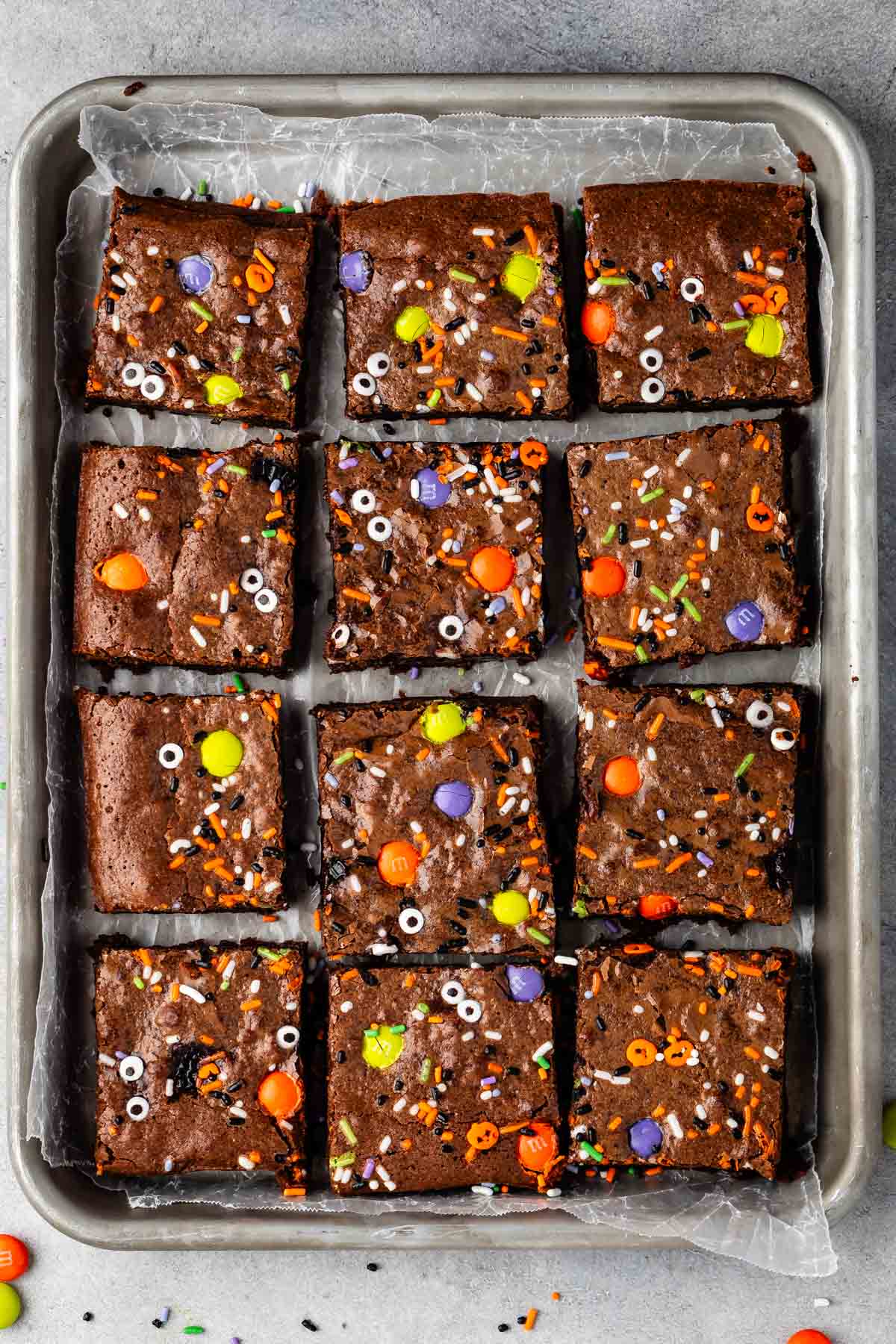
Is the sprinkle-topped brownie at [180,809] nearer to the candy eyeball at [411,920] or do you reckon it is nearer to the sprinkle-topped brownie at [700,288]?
the candy eyeball at [411,920]

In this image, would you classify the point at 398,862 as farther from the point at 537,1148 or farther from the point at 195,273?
the point at 195,273

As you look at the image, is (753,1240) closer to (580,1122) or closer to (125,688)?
(580,1122)

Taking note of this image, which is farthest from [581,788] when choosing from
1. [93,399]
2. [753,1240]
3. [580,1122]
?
[93,399]

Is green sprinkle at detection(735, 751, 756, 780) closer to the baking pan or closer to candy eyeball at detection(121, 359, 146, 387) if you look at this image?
the baking pan

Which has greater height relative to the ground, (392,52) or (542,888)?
(392,52)

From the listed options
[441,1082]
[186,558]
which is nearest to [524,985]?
[441,1082]
